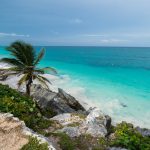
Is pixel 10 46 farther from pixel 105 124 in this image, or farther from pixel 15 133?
pixel 15 133

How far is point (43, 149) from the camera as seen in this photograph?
959 cm

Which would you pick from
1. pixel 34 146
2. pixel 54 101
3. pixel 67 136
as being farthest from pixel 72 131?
pixel 54 101

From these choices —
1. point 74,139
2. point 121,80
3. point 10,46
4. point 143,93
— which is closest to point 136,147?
point 74,139

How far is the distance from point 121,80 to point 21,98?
157ft

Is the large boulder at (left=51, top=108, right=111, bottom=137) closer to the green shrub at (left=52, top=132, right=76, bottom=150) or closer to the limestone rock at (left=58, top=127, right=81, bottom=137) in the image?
the limestone rock at (left=58, top=127, right=81, bottom=137)

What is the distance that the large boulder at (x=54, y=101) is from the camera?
86.0 feet

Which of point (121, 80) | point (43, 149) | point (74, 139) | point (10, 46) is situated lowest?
point (121, 80)

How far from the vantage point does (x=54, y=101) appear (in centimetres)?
2708

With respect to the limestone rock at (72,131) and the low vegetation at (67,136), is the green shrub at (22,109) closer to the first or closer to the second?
the low vegetation at (67,136)

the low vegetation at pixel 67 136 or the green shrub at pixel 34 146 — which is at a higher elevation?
the green shrub at pixel 34 146

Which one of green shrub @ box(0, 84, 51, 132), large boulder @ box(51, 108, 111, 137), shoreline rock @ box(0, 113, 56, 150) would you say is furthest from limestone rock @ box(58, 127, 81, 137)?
shoreline rock @ box(0, 113, 56, 150)

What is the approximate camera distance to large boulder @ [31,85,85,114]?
2620 centimetres

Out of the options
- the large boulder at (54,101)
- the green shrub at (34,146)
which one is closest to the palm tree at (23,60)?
the large boulder at (54,101)

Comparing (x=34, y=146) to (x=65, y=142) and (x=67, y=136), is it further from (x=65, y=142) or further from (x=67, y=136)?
(x=67, y=136)
